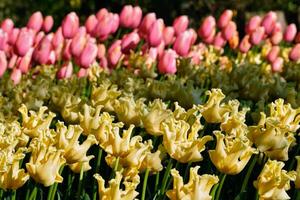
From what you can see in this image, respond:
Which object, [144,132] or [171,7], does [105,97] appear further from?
[171,7]

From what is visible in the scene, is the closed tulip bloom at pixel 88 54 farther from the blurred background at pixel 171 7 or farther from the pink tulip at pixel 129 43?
the blurred background at pixel 171 7

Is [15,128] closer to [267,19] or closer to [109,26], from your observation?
[109,26]

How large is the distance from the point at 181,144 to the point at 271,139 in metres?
0.29

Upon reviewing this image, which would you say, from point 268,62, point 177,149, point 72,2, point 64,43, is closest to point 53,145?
point 177,149

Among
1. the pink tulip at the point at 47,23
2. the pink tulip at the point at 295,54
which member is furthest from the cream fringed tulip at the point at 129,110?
the pink tulip at the point at 47,23

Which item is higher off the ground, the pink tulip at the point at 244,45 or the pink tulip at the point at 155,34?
→ the pink tulip at the point at 155,34

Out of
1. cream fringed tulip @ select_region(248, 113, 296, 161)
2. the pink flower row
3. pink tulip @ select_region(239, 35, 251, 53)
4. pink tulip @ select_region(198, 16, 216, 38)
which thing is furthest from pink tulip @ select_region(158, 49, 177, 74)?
cream fringed tulip @ select_region(248, 113, 296, 161)

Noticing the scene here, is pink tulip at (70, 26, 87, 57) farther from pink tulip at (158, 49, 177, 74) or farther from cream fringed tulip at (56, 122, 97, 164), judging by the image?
cream fringed tulip at (56, 122, 97, 164)

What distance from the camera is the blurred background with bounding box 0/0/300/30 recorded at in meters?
9.12

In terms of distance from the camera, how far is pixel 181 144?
2436mm

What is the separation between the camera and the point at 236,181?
2789 mm

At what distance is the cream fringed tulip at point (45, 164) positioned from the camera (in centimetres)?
225

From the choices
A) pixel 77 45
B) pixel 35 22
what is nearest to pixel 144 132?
pixel 77 45

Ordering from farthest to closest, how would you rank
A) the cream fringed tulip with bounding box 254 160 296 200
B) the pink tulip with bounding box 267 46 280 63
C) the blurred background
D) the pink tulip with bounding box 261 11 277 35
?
the blurred background, the pink tulip with bounding box 261 11 277 35, the pink tulip with bounding box 267 46 280 63, the cream fringed tulip with bounding box 254 160 296 200
